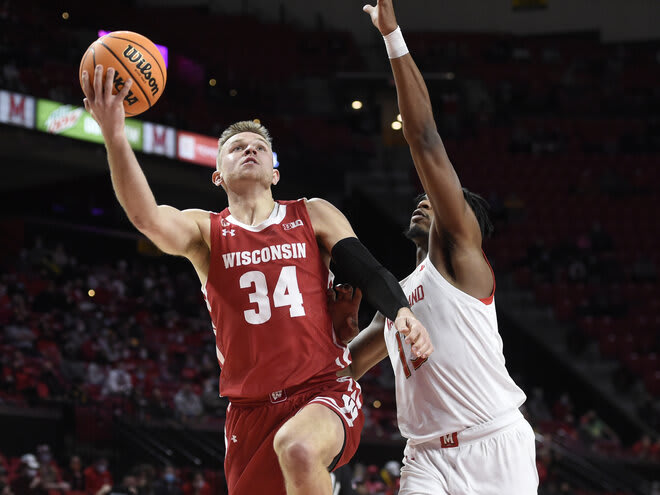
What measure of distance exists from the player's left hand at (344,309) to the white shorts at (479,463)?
65 cm

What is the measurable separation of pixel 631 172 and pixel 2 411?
16387mm

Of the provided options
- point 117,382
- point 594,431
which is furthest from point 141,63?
point 594,431

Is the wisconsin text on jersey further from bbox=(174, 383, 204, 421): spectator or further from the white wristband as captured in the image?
bbox=(174, 383, 204, 421): spectator

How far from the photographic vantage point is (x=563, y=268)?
19.7m

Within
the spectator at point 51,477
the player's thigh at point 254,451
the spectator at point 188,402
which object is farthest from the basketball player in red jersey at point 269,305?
the spectator at point 188,402

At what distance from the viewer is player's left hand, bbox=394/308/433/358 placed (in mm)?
3725

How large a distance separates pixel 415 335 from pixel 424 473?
0.84 meters

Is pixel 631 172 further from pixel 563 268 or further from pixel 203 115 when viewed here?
pixel 203 115

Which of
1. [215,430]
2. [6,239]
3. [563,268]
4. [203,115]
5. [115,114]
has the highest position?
[203,115]

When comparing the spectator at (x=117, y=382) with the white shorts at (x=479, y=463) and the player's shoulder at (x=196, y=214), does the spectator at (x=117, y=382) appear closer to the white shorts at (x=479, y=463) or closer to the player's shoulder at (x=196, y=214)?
the player's shoulder at (x=196, y=214)

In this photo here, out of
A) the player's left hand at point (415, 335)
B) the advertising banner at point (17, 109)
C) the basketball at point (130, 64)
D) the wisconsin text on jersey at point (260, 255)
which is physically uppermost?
the advertising banner at point (17, 109)

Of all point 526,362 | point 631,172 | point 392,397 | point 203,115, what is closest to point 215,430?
point 392,397

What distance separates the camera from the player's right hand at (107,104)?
3.64 m

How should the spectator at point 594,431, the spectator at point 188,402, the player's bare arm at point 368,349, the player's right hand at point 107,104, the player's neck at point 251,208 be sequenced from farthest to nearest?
the spectator at point 594,431
the spectator at point 188,402
the player's bare arm at point 368,349
the player's neck at point 251,208
the player's right hand at point 107,104
